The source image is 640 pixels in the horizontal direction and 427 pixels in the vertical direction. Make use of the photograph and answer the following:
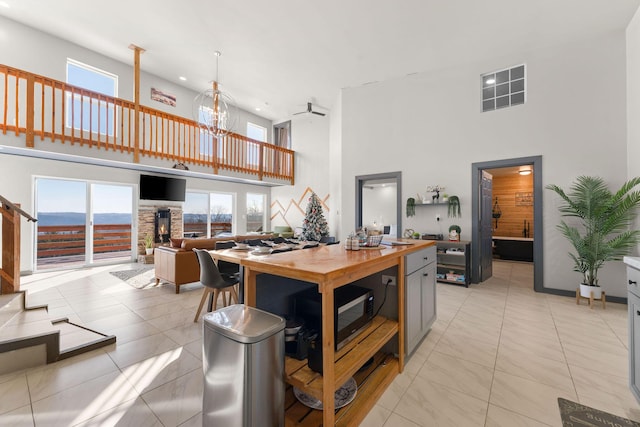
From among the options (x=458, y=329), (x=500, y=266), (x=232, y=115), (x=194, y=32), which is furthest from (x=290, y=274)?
(x=232, y=115)

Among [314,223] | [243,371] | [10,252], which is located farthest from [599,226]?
[10,252]

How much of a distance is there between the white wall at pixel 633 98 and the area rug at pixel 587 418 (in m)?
3.30

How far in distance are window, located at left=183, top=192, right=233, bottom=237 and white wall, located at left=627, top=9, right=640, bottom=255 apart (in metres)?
8.64

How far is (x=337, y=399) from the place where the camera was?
5.55 feet

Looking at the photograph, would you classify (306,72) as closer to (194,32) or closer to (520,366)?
(194,32)

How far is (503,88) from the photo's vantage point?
187 inches

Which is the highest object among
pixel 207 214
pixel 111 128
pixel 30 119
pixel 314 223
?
pixel 111 128

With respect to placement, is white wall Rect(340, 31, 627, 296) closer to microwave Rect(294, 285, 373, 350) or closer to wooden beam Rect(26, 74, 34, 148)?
microwave Rect(294, 285, 373, 350)

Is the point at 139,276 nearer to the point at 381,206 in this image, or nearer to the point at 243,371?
the point at 243,371

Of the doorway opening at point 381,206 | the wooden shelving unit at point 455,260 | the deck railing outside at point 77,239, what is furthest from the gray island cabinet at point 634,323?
the deck railing outside at point 77,239

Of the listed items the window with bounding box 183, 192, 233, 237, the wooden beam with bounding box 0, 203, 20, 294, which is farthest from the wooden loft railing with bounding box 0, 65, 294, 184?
the wooden beam with bounding box 0, 203, 20, 294

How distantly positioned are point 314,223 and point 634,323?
6.28 m

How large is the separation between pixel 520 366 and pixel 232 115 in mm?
8803

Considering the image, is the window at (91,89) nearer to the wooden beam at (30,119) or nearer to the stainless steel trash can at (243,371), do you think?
the wooden beam at (30,119)
